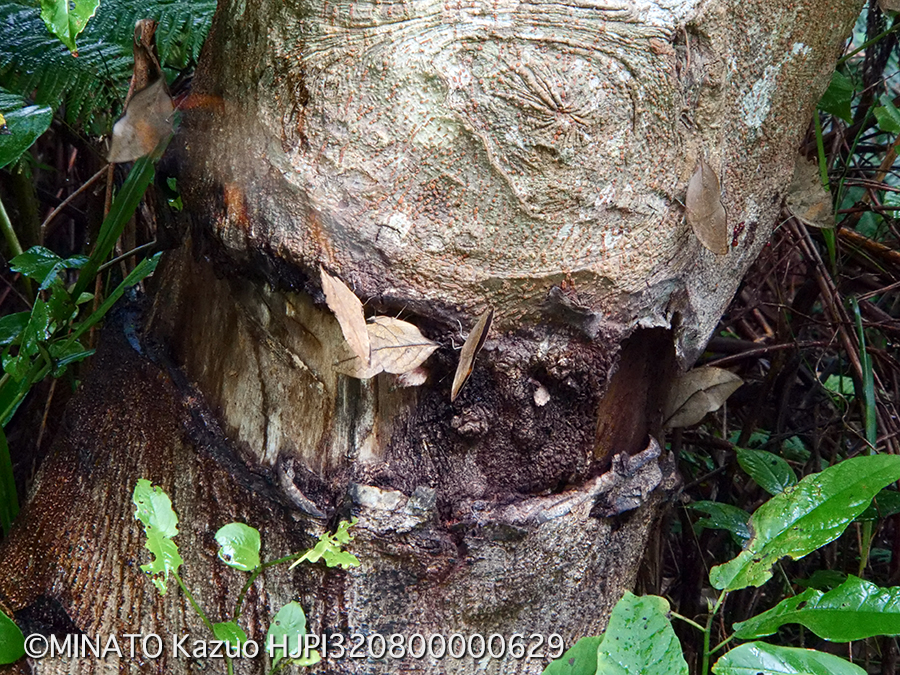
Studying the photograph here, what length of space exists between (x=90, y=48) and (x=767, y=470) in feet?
4.22

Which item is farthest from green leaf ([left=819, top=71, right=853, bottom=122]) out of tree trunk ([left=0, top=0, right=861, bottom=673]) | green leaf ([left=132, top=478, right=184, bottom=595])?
green leaf ([left=132, top=478, right=184, bottom=595])

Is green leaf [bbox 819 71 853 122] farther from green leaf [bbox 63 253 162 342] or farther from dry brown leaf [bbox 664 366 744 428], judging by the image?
green leaf [bbox 63 253 162 342]

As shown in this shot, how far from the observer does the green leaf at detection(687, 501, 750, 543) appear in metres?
1.17

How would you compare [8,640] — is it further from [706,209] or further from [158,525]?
[706,209]

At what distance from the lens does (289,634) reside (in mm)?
687

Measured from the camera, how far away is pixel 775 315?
1.80m

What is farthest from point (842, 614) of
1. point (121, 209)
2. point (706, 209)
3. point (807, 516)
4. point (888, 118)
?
point (121, 209)

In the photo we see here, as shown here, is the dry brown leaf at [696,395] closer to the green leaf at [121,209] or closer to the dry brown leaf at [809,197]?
the dry brown leaf at [809,197]

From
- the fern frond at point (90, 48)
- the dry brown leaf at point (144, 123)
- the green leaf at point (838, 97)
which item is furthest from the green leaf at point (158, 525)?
the green leaf at point (838, 97)

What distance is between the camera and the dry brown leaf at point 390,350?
664 millimetres

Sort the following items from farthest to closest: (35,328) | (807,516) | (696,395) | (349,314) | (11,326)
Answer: (11,326) < (35,328) < (696,395) < (807,516) < (349,314)

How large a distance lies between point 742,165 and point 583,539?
42 centimetres

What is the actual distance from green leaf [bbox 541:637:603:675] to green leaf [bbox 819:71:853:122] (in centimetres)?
94

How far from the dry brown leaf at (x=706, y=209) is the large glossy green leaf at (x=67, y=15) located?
1.98 ft
